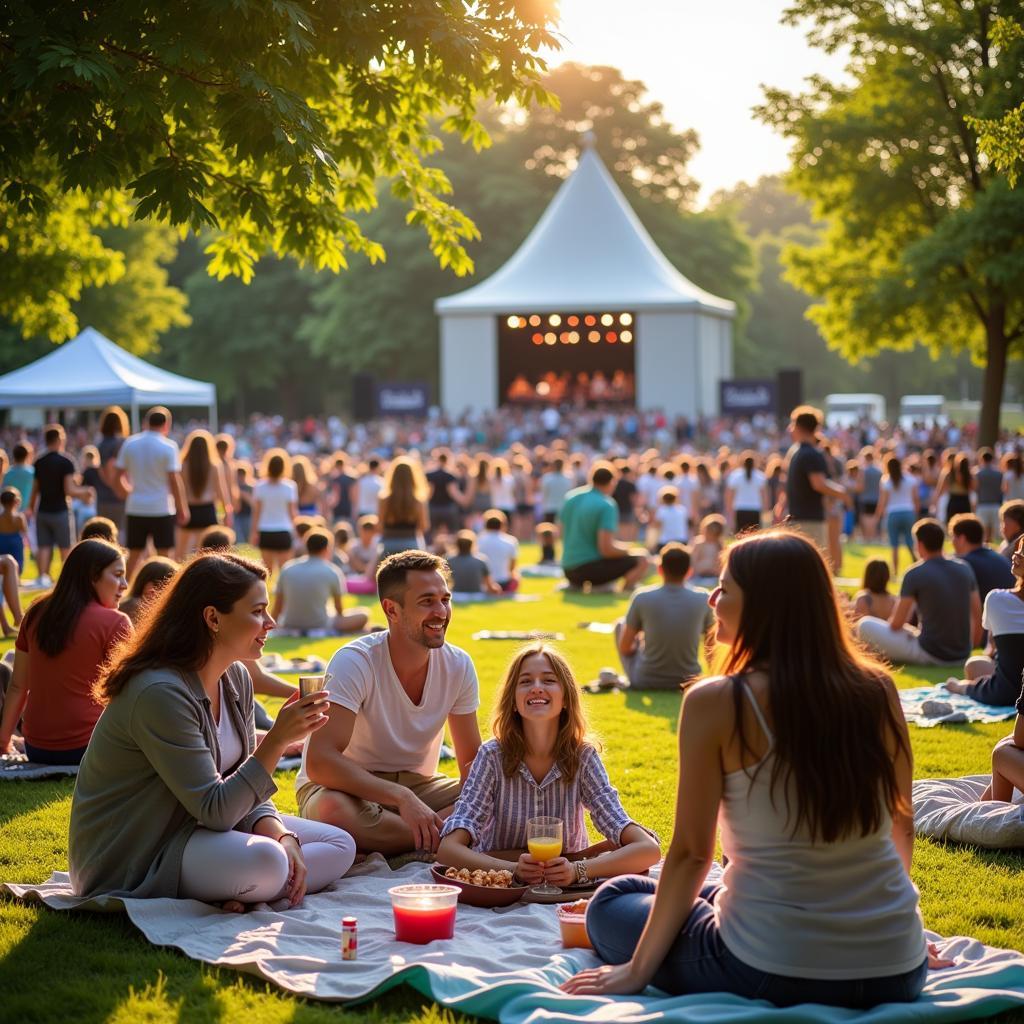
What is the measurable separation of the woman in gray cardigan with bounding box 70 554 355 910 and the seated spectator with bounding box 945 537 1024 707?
12.3ft

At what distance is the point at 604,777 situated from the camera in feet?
16.2

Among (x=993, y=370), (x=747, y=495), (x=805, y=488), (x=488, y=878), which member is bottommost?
(x=488, y=878)

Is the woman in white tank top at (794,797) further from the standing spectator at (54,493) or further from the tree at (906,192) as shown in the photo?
the tree at (906,192)

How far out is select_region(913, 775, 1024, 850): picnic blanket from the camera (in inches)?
219

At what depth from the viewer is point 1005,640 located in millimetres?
7336

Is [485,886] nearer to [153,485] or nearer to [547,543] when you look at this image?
[153,485]

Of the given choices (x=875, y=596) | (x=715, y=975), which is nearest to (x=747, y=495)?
(x=875, y=596)

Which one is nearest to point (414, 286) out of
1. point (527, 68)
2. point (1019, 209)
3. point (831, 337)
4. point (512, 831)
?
point (831, 337)

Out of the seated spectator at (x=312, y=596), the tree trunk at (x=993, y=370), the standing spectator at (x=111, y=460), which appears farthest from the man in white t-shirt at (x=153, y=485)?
the tree trunk at (x=993, y=370)

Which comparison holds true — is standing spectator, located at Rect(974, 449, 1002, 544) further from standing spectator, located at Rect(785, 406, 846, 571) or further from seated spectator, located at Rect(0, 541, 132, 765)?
seated spectator, located at Rect(0, 541, 132, 765)

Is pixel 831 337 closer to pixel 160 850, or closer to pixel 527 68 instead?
pixel 527 68

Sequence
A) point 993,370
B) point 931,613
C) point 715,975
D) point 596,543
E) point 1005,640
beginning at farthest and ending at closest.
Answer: point 993,370 < point 596,543 < point 931,613 < point 1005,640 < point 715,975

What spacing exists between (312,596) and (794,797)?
30.2 feet

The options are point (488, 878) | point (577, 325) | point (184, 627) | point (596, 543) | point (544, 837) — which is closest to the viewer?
point (184, 627)
